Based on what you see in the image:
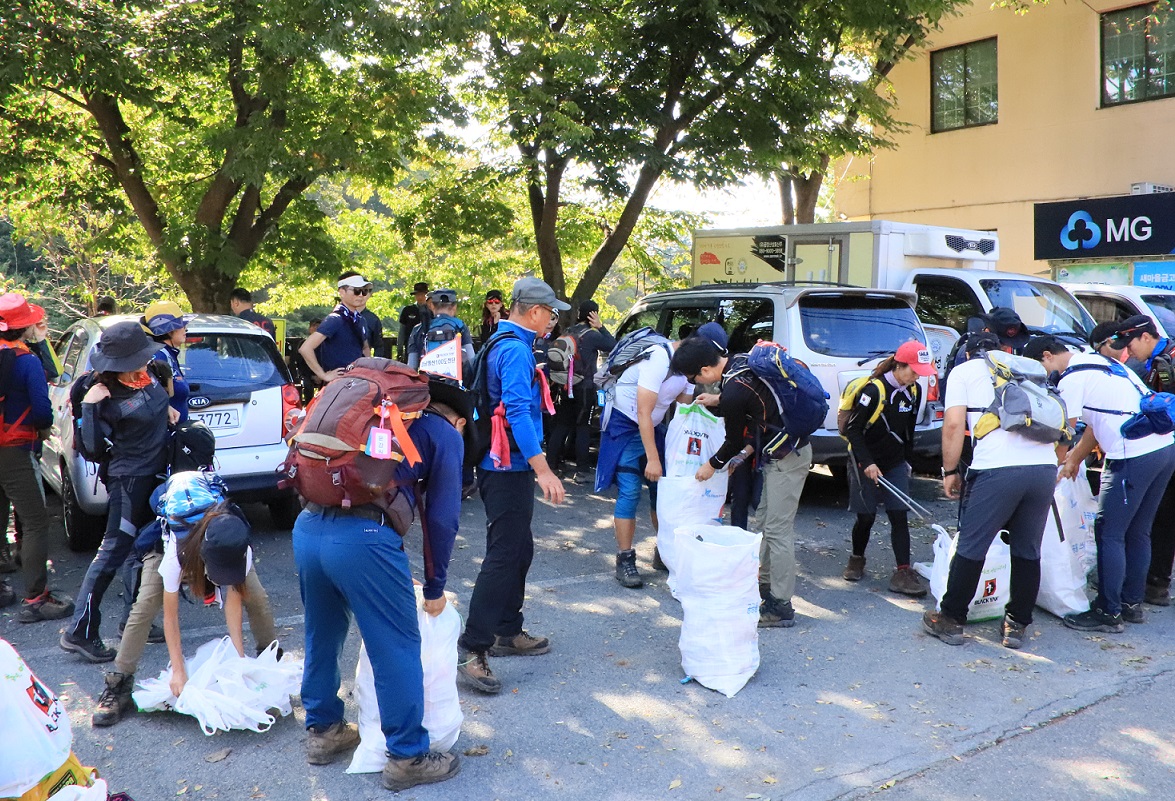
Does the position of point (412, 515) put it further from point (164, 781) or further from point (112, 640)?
point (112, 640)

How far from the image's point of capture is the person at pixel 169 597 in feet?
14.1

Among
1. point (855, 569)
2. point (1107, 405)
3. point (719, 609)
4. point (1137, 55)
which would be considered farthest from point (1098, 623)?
point (1137, 55)

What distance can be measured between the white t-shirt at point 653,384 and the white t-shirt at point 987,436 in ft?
5.34

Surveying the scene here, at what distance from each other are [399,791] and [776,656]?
230cm

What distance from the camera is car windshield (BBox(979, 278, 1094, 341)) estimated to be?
1069cm

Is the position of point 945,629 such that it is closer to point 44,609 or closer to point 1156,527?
point 1156,527

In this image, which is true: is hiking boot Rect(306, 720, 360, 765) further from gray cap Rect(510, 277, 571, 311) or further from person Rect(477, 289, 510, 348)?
person Rect(477, 289, 510, 348)

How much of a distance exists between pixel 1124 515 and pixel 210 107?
36.4 feet

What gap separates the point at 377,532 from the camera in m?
3.59

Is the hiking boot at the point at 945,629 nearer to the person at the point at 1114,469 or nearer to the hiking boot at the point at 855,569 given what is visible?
the person at the point at 1114,469

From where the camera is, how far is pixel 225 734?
4266 mm

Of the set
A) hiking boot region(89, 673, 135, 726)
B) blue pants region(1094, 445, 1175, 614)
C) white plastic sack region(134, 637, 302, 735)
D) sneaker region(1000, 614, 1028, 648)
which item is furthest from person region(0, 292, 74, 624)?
blue pants region(1094, 445, 1175, 614)

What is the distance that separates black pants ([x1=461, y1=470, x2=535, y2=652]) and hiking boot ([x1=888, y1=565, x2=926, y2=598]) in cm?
280

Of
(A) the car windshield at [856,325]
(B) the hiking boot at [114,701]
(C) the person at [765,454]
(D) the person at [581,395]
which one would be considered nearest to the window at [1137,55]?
(A) the car windshield at [856,325]
